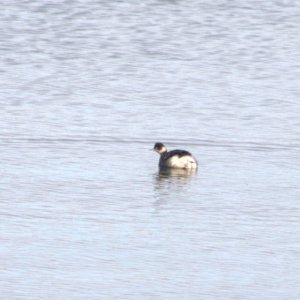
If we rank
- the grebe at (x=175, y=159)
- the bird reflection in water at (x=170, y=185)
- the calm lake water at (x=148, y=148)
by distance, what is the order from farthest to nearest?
the grebe at (x=175, y=159) → the bird reflection in water at (x=170, y=185) → the calm lake water at (x=148, y=148)

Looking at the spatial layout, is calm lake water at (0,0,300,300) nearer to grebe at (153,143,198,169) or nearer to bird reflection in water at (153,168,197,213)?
bird reflection in water at (153,168,197,213)

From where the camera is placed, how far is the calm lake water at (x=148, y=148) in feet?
52.2

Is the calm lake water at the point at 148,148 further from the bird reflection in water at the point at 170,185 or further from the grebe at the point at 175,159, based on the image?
the grebe at the point at 175,159

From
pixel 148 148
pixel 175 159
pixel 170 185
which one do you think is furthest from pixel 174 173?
pixel 148 148

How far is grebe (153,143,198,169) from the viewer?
20.9 m

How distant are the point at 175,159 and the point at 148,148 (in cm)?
138

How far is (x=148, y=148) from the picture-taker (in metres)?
22.5

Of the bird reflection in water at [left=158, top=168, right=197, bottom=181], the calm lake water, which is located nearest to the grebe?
the bird reflection in water at [left=158, top=168, right=197, bottom=181]

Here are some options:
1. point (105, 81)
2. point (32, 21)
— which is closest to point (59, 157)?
point (105, 81)

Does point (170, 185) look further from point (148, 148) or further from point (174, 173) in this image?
point (148, 148)

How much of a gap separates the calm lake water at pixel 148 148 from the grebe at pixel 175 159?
16 centimetres

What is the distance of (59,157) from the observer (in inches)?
846

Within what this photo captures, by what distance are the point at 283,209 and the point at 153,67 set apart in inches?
423

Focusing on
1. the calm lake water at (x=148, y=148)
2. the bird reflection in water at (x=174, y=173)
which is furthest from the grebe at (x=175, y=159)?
the calm lake water at (x=148, y=148)
